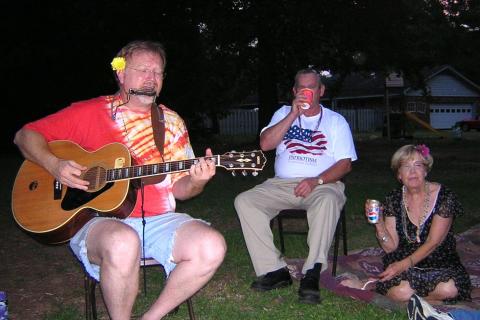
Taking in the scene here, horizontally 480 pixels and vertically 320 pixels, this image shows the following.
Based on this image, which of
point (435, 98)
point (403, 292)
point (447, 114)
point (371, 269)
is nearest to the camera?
point (403, 292)

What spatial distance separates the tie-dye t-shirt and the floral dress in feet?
5.13

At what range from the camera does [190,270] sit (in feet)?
8.47

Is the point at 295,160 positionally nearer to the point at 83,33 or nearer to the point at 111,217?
the point at 111,217

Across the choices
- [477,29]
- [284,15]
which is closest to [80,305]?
[284,15]

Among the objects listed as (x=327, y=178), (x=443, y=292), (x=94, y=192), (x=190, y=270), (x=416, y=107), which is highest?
(x=416, y=107)

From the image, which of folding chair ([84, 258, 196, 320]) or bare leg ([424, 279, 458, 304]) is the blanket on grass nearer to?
bare leg ([424, 279, 458, 304])

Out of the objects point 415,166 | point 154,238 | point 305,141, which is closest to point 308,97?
point 305,141

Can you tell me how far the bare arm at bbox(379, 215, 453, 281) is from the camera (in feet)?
11.0

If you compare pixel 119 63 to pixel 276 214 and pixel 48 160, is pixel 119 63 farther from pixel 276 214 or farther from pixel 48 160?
pixel 276 214

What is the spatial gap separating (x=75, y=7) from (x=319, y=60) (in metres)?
6.71

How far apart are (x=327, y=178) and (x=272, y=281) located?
36.1 inches

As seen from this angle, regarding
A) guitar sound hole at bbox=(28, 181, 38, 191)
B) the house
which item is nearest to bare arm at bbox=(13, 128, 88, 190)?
guitar sound hole at bbox=(28, 181, 38, 191)

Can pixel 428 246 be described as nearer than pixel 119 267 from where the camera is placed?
No

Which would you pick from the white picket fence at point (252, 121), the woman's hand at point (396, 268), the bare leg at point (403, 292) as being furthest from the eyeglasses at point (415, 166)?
the white picket fence at point (252, 121)
